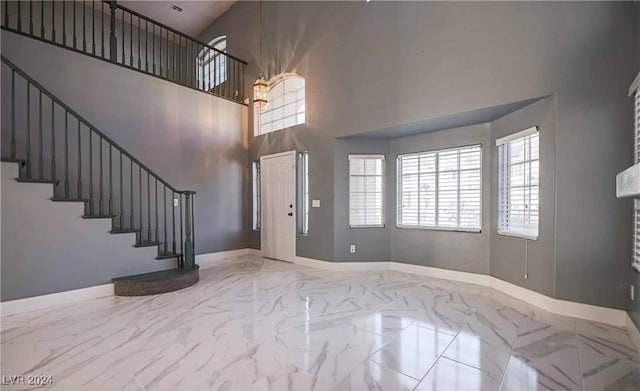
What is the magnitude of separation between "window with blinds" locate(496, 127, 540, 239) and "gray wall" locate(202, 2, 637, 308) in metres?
0.28

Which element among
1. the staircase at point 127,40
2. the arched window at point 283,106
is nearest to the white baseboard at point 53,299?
the staircase at point 127,40

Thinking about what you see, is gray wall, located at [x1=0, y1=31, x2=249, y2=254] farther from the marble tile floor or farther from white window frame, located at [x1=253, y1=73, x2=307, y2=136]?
the marble tile floor

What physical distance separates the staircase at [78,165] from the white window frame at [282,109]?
7.94ft

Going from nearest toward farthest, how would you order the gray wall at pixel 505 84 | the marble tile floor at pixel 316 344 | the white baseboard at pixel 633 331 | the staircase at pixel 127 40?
the marble tile floor at pixel 316 344, the white baseboard at pixel 633 331, the gray wall at pixel 505 84, the staircase at pixel 127 40

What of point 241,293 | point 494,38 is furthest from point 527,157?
point 241,293

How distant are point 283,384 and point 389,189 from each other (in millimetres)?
3661

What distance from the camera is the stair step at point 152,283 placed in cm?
363

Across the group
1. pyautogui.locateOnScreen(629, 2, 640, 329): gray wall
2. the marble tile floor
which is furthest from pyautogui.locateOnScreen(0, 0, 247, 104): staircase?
pyautogui.locateOnScreen(629, 2, 640, 329): gray wall

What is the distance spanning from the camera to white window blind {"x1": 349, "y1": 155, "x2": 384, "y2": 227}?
498cm

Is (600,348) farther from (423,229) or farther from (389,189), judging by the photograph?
(389,189)

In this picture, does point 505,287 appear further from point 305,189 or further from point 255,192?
point 255,192

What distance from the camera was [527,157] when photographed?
347 centimetres

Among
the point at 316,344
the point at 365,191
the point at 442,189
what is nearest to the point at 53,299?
the point at 316,344

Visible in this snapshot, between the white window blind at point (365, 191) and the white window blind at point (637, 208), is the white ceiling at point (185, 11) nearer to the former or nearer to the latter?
the white window blind at point (365, 191)
